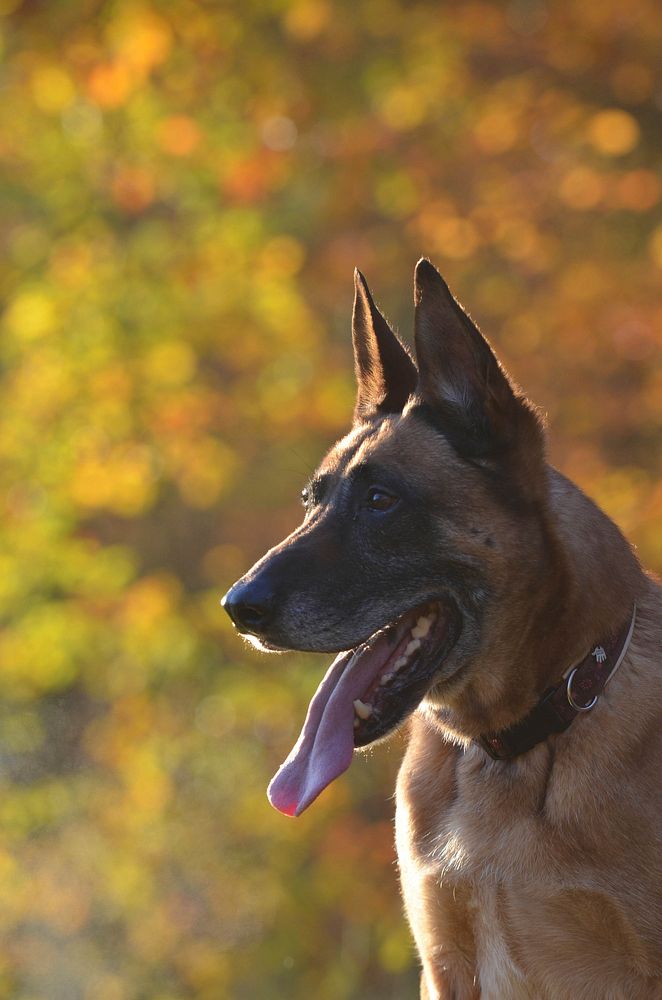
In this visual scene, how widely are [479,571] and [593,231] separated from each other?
20.5 feet

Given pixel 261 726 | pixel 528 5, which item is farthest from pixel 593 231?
pixel 261 726

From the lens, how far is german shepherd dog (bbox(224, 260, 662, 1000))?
3203mm

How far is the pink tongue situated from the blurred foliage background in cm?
500

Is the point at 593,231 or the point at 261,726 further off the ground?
the point at 593,231

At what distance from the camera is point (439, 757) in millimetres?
3627

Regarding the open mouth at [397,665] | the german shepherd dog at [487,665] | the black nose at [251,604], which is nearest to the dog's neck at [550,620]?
the german shepherd dog at [487,665]

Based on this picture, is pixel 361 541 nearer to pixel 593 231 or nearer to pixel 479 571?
pixel 479 571

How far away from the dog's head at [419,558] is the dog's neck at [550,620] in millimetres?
15

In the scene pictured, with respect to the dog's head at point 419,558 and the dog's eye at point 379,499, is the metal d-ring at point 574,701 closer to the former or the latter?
the dog's head at point 419,558

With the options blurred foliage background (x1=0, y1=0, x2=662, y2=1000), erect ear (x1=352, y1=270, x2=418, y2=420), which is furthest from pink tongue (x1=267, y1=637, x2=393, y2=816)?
blurred foliage background (x1=0, y1=0, x2=662, y2=1000)

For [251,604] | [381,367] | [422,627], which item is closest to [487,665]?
[422,627]

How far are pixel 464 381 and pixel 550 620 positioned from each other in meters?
0.68

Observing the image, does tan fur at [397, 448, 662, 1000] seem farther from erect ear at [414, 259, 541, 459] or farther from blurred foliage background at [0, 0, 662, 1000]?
blurred foliage background at [0, 0, 662, 1000]

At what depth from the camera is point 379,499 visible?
11.4ft
